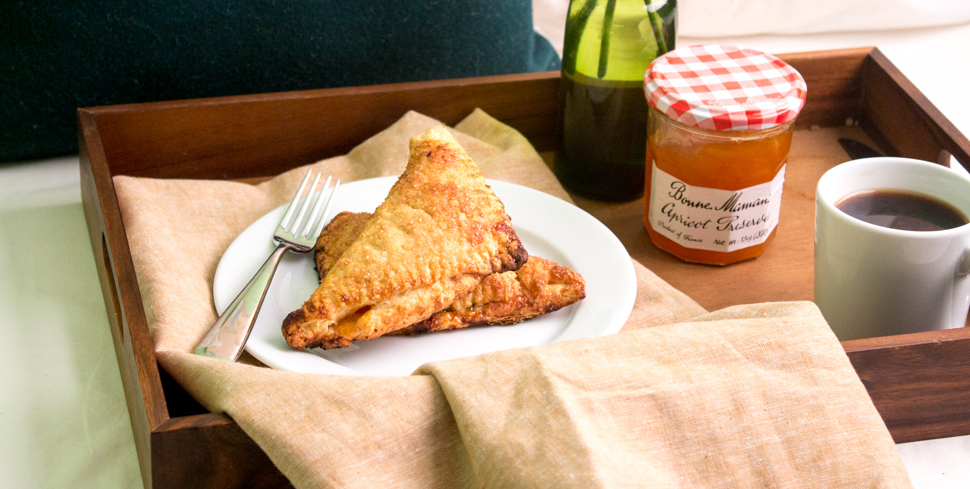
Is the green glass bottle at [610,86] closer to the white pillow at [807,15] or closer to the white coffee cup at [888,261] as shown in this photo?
the white coffee cup at [888,261]

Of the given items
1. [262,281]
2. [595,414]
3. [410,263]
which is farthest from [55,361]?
[595,414]

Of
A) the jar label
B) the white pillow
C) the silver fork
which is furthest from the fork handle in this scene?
the white pillow

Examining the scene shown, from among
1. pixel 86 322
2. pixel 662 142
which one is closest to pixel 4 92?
pixel 86 322

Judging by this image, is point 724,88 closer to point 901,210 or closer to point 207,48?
point 901,210

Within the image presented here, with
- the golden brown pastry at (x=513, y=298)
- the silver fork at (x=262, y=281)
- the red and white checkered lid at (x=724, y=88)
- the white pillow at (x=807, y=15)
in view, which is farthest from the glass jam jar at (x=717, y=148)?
the white pillow at (x=807, y=15)

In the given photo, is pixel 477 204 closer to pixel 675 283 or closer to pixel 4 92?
pixel 675 283

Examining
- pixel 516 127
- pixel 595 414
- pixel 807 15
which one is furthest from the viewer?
pixel 807 15

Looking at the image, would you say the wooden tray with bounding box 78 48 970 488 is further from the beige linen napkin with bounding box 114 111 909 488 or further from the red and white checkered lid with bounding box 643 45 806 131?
the red and white checkered lid with bounding box 643 45 806 131
